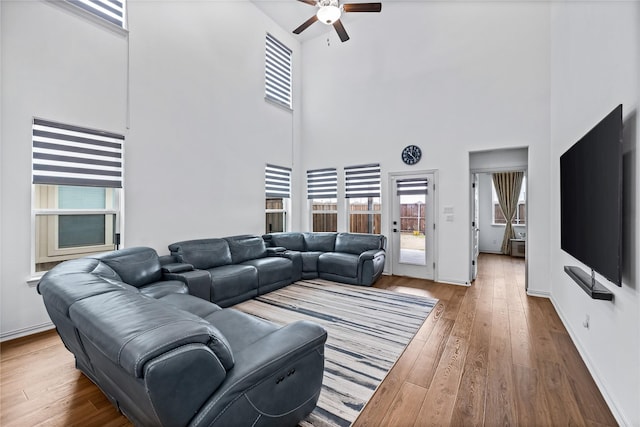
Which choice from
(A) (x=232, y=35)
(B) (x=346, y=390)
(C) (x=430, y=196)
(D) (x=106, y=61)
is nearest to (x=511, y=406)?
(B) (x=346, y=390)

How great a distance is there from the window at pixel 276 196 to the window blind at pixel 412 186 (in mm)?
2544

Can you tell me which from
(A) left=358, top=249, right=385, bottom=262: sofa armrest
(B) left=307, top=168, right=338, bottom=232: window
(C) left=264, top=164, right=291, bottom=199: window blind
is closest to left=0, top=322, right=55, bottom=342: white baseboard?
(C) left=264, top=164, right=291, bottom=199: window blind

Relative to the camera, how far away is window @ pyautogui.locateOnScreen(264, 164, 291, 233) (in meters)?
6.00

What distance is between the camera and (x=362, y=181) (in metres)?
5.98

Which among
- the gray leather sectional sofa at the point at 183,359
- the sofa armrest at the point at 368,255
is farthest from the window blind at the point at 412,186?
the gray leather sectional sofa at the point at 183,359

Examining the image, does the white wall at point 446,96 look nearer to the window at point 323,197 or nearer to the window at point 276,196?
the window at point 323,197

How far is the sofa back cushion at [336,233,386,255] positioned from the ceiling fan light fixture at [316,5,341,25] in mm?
3540

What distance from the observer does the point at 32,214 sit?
2973 mm

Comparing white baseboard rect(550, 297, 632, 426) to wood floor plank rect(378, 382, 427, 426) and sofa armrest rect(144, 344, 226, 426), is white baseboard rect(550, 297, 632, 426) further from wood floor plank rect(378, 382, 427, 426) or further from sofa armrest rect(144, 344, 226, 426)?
sofa armrest rect(144, 344, 226, 426)

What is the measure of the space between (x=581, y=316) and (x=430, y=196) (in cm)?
292

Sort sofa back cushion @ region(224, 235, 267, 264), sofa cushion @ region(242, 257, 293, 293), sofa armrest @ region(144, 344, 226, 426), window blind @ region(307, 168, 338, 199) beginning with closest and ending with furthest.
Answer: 1. sofa armrest @ region(144, 344, 226, 426)
2. sofa cushion @ region(242, 257, 293, 293)
3. sofa back cushion @ region(224, 235, 267, 264)
4. window blind @ region(307, 168, 338, 199)

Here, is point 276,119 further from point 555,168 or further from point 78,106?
point 555,168

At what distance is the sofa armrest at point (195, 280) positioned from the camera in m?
3.22

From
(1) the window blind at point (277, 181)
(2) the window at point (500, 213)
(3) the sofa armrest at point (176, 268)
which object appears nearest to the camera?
(3) the sofa armrest at point (176, 268)
